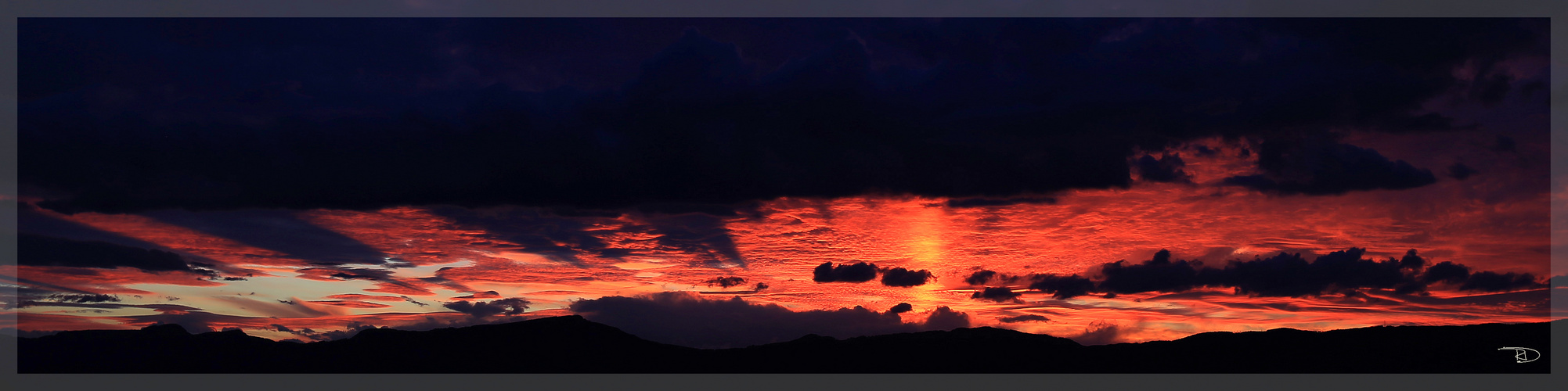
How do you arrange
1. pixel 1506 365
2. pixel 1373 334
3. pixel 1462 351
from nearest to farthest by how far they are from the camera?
pixel 1506 365
pixel 1462 351
pixel 1373 334

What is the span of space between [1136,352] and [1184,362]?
11.9 metres

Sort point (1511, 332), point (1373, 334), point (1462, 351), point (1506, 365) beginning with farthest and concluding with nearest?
1. point (1373, 334)
2. point (1462, 351)
3. point (1511, 332)
4. point (1506, 365)

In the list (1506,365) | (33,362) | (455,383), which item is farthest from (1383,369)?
(33,362)

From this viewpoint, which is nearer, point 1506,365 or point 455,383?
point 1506,365

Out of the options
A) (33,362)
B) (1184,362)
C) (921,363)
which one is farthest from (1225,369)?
(33,362)

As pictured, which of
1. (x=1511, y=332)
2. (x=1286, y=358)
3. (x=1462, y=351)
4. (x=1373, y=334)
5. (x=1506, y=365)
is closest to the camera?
(x=1506, y=365)

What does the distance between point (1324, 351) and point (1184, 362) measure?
2619 centimetres

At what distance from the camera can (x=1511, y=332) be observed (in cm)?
15225

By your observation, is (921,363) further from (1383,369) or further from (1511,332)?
(1511,332)

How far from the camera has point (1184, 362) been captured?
183m

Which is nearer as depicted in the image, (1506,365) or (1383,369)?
(1506,365)

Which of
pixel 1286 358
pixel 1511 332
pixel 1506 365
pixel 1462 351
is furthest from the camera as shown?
pixel 1286 358

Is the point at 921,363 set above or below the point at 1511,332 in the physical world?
below

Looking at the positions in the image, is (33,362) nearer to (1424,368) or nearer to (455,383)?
(455,383)
